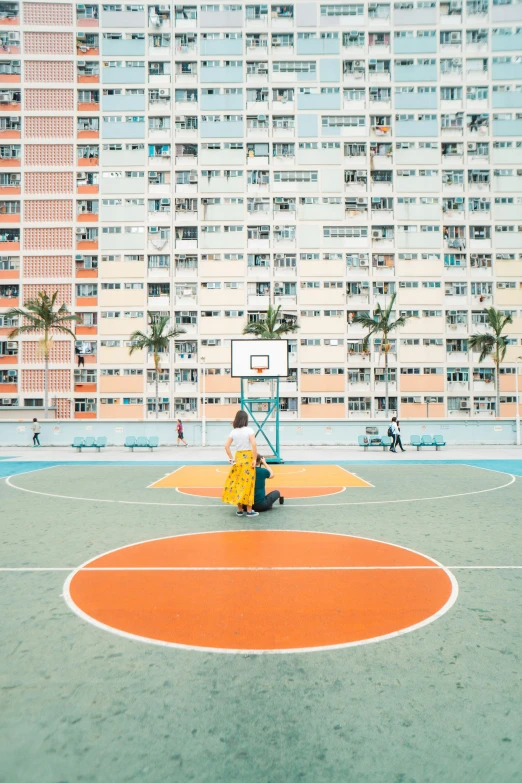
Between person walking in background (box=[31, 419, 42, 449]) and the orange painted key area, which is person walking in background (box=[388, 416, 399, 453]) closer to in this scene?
the orange painted key area

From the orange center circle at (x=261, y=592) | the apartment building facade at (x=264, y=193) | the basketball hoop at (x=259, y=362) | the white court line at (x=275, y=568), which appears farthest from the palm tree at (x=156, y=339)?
the white court line at (x=275, y=568)

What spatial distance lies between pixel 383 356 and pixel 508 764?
42.5m

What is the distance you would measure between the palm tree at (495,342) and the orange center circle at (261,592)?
37264mm

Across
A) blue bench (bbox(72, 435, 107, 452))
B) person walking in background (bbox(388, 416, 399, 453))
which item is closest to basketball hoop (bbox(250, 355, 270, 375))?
person walking in background (bbox(388, 416, 399, 453))

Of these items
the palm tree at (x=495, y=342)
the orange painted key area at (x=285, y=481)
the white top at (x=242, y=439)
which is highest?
the palm tree at (x=495, y=342)

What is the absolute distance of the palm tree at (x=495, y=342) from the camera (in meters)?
40.2

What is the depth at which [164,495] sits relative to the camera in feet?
38.7

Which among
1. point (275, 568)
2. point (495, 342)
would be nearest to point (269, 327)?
point (495, 342)

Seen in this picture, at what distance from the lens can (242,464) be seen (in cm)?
884

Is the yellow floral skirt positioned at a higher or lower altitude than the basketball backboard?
lower

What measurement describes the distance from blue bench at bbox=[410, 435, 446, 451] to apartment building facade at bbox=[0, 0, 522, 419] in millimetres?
16210

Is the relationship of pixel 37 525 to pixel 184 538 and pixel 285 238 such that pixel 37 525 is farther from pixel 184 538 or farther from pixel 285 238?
pixel 285 238

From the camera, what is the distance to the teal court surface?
2676 millimetres

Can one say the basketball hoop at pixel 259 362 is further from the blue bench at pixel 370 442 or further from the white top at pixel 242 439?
the white top at pixel 242 439
